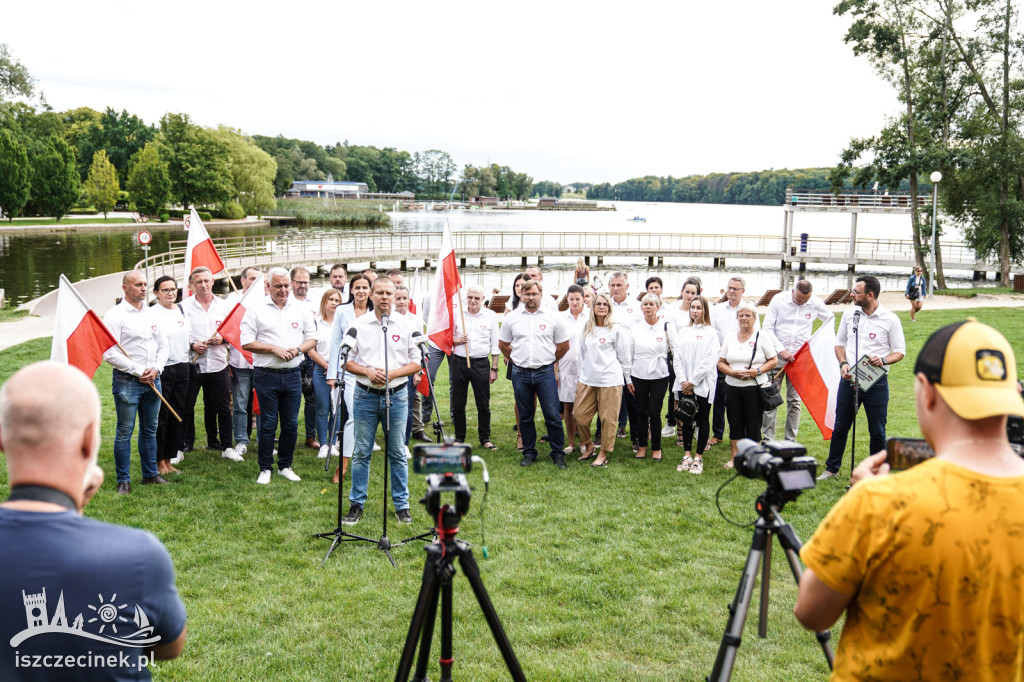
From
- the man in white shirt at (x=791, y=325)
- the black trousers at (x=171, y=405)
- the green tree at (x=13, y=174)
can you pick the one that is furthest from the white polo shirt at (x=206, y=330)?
the green tree at (x=13, y=174)

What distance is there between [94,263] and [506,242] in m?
31.5

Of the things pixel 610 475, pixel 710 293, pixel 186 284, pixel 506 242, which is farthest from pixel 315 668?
pixel 506 242

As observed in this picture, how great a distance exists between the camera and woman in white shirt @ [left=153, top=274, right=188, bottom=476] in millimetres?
8047

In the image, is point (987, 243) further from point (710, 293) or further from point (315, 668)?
point (315, 668)

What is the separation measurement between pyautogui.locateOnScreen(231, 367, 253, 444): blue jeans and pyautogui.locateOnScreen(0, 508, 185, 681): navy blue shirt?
288 inches

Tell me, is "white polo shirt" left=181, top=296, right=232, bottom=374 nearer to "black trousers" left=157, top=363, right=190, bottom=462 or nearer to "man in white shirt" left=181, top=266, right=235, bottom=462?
"man in white shirt" left=181, top=266, right=235, bottom=462

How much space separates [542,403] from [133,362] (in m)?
4.62

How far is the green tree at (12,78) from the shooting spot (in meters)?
68.8

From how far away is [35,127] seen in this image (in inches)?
3487

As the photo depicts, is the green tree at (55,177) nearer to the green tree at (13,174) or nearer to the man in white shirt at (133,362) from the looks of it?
the green tree at (13,174)

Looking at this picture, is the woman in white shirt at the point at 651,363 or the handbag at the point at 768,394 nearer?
the handbag at the point at 768,394

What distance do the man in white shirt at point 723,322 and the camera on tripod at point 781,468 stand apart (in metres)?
5.88

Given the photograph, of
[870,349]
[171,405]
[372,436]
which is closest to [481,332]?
[372,436]

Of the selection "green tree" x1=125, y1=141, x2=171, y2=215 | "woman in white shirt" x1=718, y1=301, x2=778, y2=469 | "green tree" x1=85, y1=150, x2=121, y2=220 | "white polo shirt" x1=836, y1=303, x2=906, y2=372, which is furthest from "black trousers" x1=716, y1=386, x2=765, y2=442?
"green tree" x1=85, y1=150, x2=121, y2=220
